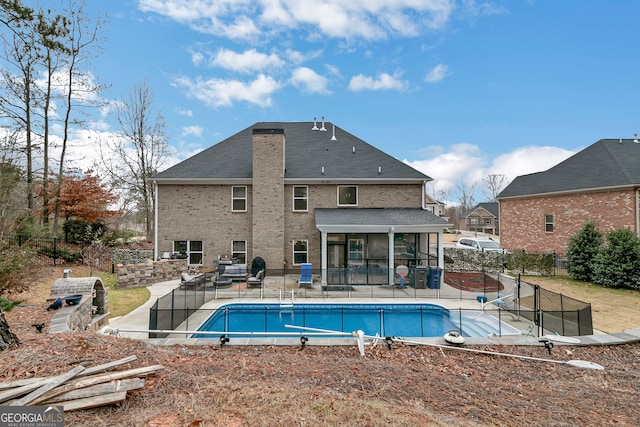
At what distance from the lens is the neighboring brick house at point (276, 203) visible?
55.3 feet

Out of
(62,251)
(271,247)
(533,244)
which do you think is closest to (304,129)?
(271,247)

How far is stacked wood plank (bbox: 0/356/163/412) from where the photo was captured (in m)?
3.39

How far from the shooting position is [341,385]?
4.77 metres

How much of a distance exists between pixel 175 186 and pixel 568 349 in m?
19.0

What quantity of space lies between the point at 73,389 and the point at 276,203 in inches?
540

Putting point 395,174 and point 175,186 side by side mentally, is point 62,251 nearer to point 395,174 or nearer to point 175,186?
point 175,186

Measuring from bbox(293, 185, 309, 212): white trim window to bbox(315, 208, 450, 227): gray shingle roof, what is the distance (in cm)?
85

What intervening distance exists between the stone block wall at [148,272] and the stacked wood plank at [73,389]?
11.4 m

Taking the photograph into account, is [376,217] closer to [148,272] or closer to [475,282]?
[475,282]

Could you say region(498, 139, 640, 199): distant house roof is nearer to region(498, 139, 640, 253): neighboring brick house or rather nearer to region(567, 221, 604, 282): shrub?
region(498, 139, 640, 253): neighboring brick house

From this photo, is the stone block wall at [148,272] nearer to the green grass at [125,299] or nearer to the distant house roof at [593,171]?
the green grass at [125,299]

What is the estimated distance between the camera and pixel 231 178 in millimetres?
17266

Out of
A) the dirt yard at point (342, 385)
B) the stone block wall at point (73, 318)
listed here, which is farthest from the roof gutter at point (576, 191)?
the stone block wall at point (73, 318)

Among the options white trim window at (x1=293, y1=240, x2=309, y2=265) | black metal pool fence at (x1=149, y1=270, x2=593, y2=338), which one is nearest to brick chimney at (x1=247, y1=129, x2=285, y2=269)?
white trim window at (x1=293, y1=240, x2=309, y2=265)
